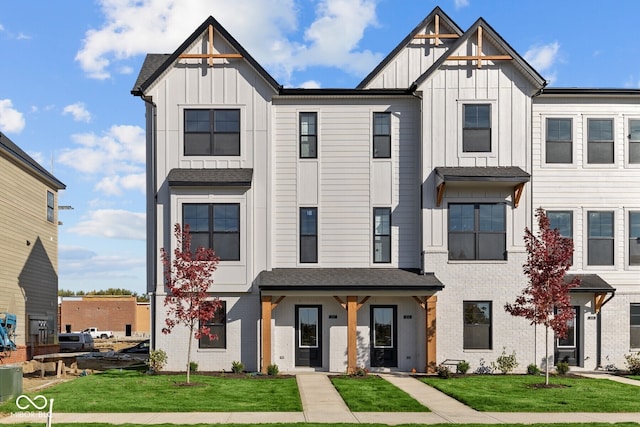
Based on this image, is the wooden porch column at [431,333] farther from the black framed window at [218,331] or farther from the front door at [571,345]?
the black framed window at [218,331]

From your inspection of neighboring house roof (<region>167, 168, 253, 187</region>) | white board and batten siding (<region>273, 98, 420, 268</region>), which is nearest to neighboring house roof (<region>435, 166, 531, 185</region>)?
white board and batten siding (<region>273, 98, 420, 268</region>)

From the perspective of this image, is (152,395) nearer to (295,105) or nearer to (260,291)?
(260,291)

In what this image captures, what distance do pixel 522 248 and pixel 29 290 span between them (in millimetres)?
23512

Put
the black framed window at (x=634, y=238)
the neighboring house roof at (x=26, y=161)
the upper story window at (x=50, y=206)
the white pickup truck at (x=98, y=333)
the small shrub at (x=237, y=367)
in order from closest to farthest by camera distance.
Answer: the small shrub at (x=237, y=367)
the black framed window at (x=634, y=238)
the neighboring house roof at (x=26, y=161)
the upper story window at (x=50, y=206)
the white pickup truck at (x=98, y=333)

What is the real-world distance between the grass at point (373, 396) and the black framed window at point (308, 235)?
4950 millimetres

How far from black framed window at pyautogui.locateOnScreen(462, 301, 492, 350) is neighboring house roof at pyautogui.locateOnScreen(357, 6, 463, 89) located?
989 cm

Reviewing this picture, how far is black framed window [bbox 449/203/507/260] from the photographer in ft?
81.1

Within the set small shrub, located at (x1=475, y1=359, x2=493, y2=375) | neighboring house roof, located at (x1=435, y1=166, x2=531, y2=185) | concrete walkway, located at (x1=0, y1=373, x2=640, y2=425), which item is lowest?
small shrub, located at (x1=475, y1=359, x2=493, y2=375)

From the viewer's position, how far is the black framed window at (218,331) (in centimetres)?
2438

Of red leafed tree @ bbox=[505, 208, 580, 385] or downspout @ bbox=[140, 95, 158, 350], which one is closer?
red leafed tree @ bbox=[505, 208, 580, 385]

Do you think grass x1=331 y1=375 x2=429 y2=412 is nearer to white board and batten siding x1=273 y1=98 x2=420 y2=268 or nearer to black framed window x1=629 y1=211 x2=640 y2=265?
white board and batten siding x1=273 y1=98 x2=420 y2=268

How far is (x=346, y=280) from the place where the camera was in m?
24.0

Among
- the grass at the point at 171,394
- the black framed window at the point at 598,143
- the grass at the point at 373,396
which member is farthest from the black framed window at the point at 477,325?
the black framed window at the point at 598,143

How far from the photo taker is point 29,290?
32938 mm
